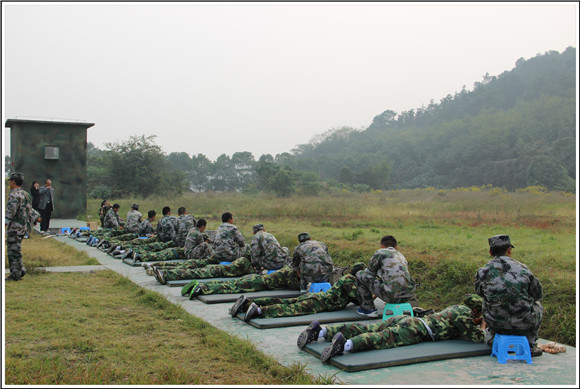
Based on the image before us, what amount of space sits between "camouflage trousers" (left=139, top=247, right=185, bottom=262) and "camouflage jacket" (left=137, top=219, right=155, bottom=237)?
278 centimetres

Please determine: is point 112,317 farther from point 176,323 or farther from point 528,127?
point 528,127

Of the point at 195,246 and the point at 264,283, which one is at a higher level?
the point at 195,246

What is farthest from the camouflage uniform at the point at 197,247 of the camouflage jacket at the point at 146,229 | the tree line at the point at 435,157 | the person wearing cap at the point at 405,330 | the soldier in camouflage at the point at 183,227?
the tree line at the point at 435,157

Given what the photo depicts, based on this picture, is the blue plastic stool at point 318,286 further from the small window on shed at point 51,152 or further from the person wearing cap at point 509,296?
the small window on shed at point 51,152

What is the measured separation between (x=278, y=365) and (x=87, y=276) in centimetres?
615

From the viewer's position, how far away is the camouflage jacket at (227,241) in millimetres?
10224

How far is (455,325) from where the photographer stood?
541 centimetres

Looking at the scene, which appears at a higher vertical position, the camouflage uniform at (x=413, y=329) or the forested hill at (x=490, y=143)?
the forested hill at (x=490, y=143)

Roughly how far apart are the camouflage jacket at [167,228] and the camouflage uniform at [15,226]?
4.31 metres

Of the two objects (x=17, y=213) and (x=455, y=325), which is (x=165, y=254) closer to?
(x=17, y=213)

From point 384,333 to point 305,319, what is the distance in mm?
1420

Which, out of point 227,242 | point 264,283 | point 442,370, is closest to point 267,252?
point 264,283

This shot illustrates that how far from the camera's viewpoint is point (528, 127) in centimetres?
5231

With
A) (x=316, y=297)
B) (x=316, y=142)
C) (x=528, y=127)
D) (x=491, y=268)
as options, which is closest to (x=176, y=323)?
(x=316, y=297)
